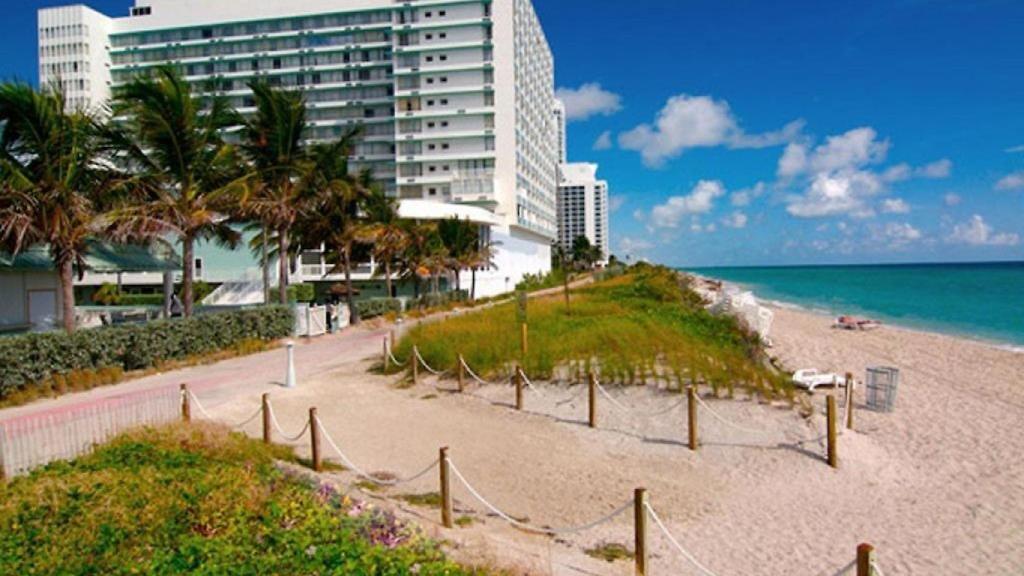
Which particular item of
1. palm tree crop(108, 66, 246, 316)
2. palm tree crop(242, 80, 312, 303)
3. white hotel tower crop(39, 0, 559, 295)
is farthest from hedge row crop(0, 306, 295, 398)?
white hotel tower crop(39, 0, 559, 295)

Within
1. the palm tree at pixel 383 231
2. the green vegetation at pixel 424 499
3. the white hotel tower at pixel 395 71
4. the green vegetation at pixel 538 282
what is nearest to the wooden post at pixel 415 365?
the green vegetation at pixel 424 499

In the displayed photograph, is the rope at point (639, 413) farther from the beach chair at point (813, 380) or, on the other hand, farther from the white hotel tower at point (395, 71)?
the white hotel tower at point (395, 71)

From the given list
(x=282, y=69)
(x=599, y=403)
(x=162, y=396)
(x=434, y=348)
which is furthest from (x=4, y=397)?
(x=282, y=69)

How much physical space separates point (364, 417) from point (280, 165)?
1466 cm

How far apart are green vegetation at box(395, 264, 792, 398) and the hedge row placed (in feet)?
19.3

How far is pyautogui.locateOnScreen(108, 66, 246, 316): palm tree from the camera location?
56.3ft

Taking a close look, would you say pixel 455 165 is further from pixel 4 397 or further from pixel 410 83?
pixel 4 397

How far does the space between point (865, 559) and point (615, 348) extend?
9607 mm

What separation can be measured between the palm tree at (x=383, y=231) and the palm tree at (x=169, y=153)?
9.36 metres

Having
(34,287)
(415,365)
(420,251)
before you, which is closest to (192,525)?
(415,365)

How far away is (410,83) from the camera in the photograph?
209ft

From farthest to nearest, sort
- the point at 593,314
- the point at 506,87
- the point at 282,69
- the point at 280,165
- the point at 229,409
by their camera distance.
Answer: the point at 282,69, the point at 506,87, the point at 280,165, the point at 593,314, the point at 229,409

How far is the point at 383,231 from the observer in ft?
96.0

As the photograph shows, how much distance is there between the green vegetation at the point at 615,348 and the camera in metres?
12.0
